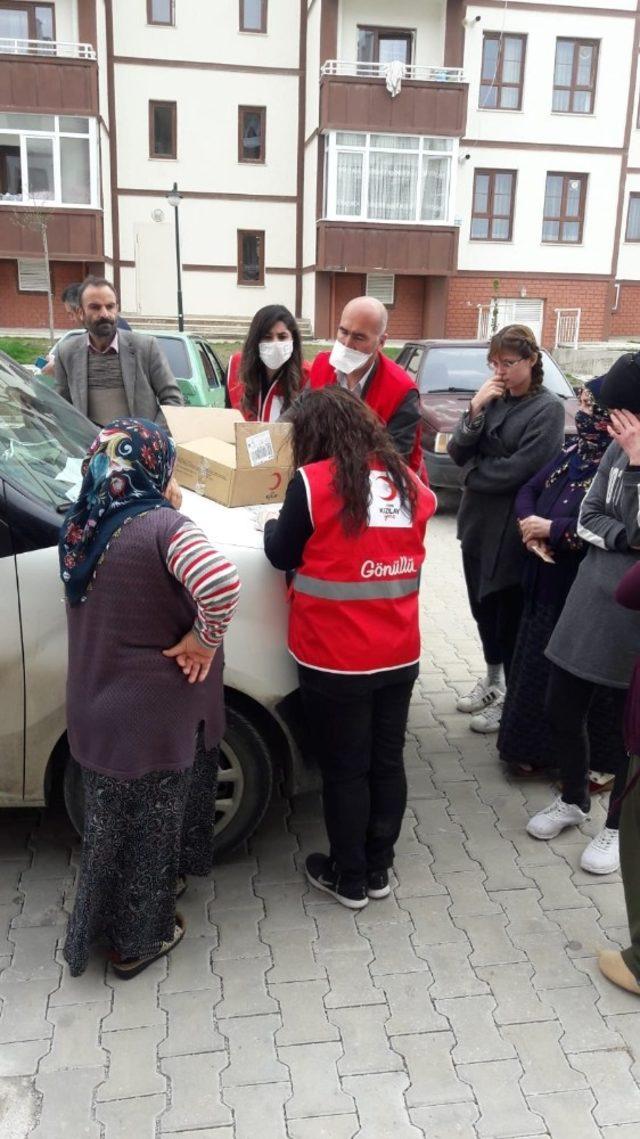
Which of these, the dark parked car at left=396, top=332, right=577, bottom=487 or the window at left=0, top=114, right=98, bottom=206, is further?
the window at left=0, top=114, right=98, bottom=206

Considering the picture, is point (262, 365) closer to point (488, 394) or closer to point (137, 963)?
point (488, 394)

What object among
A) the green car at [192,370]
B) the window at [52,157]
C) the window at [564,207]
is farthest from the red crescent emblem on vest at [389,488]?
the window at [564,207]

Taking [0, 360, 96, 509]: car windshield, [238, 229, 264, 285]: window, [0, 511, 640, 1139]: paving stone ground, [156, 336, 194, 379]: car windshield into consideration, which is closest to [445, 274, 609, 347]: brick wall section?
[238, 229, 264, 285]: window

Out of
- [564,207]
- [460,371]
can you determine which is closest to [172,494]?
[460,371]

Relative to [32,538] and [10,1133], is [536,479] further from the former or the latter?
[10,1133]

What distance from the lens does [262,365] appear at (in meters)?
4.52

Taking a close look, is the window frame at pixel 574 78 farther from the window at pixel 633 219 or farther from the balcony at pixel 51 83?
the balcony at pixel 51 83

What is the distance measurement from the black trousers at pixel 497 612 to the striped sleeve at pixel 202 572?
215 cm

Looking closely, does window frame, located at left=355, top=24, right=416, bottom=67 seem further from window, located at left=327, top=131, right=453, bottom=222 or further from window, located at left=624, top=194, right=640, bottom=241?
window, located at left=624, top=194, right=640, bottom=241

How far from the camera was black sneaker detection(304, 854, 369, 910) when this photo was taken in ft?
10.3

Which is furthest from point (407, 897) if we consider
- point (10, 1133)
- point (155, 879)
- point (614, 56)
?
point (614, 56)

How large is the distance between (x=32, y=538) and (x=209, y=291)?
25592 mm

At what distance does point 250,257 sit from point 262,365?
79.9 feet

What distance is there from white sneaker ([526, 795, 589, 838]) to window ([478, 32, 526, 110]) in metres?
27.4
